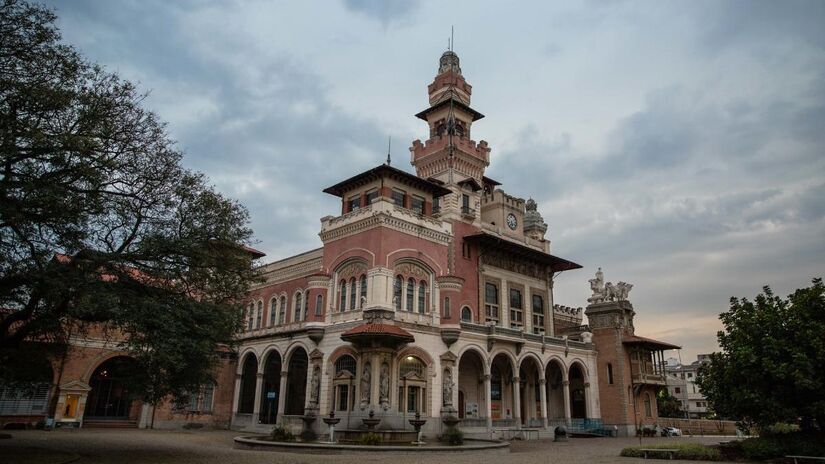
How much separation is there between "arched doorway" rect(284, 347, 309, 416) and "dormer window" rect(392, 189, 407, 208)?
1336 cm

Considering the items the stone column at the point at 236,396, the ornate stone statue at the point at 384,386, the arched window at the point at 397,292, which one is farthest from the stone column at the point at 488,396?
the stone column at the point at 236,396

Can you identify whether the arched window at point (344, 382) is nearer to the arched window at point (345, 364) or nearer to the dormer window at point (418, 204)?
the arched window at point (345, 364)

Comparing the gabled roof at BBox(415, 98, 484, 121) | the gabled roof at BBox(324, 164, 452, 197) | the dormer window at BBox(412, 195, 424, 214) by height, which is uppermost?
the gabled roof at BBox(415, 98, 484, 121)

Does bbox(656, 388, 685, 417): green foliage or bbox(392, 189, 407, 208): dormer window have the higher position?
bbox(392, 189, 407, 208): dormer window

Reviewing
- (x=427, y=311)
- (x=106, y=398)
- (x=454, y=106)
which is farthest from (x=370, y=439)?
(x=454, y=106)

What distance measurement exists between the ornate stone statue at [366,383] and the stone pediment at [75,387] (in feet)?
67.2

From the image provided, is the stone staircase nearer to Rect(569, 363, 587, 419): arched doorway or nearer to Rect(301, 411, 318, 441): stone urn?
Rect(301, 411, 318, 441): stone urn

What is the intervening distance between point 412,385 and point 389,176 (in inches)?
523

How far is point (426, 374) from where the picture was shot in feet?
→ 112

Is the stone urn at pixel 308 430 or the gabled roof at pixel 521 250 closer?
the stone urn at pixel 308 430

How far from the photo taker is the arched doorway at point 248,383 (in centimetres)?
4547

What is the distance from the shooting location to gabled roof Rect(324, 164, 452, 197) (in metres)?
37.8

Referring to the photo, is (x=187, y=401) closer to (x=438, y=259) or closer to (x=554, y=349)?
(x=438, y=259)

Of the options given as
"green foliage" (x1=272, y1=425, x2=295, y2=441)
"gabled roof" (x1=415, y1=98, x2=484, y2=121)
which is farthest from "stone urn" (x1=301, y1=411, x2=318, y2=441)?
"gabled roof" (x1=415, y1=98, x2=484, y2=121)
